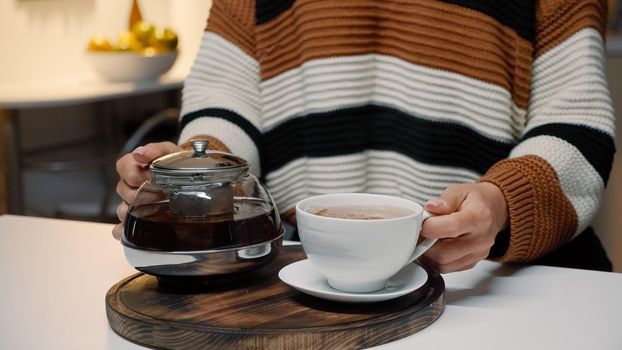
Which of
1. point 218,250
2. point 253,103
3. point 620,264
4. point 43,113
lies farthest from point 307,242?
point 43,113

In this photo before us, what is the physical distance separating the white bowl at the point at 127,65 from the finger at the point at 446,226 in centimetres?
222

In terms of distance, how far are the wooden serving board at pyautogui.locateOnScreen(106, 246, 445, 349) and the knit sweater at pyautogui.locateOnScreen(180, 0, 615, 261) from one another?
395mm

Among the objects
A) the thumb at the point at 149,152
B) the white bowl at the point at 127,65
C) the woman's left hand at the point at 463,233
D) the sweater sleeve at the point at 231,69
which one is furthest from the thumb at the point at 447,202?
the white bowl at the point at 127,65

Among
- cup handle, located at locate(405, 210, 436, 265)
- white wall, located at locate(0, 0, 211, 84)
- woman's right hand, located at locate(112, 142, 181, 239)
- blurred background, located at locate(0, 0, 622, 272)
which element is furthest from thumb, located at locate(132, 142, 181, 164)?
white wall, located at locate(0, 0, 211, 84)

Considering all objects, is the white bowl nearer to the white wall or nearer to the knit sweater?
the white wall

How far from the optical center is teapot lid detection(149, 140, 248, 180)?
2.42 ft

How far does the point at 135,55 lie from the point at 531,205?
7.00 feet

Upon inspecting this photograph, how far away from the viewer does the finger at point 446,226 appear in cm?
74

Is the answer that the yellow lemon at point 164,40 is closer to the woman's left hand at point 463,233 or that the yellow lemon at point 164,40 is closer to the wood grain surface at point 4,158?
the wood grain surface at point 4,158

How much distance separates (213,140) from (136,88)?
1.73 m

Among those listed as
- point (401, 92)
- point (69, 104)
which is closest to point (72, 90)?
point (69, 104)

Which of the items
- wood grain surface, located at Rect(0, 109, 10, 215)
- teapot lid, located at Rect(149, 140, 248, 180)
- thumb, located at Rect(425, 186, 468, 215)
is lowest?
wood grain surface, located at Rect(0, 109, 10, 215)

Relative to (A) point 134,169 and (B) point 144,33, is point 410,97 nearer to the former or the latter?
(A) point 134,169

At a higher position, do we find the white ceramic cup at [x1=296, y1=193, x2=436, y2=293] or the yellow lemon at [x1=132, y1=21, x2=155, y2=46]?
the white ceramic cup at [x1=296, y1=193, x2=436, y2=293]
